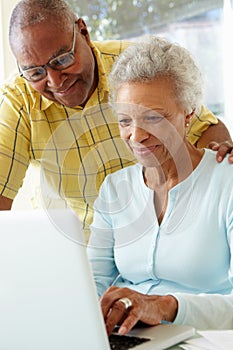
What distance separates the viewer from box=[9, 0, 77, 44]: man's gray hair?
1975mm

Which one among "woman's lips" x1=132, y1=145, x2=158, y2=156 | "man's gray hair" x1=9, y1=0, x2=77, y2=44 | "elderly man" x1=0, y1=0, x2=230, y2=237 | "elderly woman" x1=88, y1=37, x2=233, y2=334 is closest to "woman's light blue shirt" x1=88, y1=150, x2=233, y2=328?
"elderly woman" x1=88, y1=37, x2=233, y2=334

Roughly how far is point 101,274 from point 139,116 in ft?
1.43

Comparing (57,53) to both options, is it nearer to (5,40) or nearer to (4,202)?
(4,202)

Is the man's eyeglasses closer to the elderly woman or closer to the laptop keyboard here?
the elderly woman

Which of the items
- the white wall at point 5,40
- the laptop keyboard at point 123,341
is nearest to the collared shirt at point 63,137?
the laptop keyboard at point 123,341

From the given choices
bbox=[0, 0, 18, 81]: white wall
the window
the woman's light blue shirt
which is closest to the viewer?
the woman's light blue shirt

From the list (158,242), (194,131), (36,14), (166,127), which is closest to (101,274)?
(158,242)

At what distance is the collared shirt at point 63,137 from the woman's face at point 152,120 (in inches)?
14.2

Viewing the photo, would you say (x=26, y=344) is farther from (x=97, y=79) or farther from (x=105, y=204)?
(x=97, y=79)

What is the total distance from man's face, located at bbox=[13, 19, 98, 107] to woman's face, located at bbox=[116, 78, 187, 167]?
0.28 m

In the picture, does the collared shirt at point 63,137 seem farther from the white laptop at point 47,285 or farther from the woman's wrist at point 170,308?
the white laptop at point 47,285

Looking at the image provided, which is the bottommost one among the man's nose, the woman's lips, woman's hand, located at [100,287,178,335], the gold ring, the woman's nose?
woman's hand, located at [100,287,178,335]

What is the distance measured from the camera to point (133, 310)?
1338mm

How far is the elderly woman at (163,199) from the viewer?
5.52 ft
